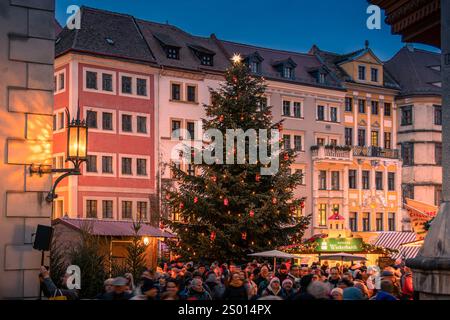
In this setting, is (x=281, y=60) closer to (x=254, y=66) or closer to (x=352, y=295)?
(x=254, y=66)

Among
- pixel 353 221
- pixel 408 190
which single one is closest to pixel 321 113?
pixel 353 221

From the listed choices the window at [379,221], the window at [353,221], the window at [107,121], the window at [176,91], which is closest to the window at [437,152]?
the window at [379,221]

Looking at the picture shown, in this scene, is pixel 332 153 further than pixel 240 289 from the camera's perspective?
Yes

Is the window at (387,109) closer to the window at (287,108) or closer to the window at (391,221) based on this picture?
the window at (391,221)

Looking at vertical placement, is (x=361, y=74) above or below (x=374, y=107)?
above

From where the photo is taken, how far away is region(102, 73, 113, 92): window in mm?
51594

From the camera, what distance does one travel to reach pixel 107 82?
5178 centimetres

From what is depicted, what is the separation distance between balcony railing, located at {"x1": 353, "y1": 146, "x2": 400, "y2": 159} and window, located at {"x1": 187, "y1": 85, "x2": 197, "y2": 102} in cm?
1381

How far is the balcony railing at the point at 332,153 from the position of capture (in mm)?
61062

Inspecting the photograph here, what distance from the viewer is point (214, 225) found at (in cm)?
3247

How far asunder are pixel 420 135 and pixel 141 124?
22963mm

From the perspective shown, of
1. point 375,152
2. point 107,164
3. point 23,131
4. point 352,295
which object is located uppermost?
point 375,152

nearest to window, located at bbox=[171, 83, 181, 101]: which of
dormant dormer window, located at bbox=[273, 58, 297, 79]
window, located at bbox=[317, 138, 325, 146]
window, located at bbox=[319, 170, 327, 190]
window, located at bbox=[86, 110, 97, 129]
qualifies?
window, located at bbox=[86, 110, 97, 129]
